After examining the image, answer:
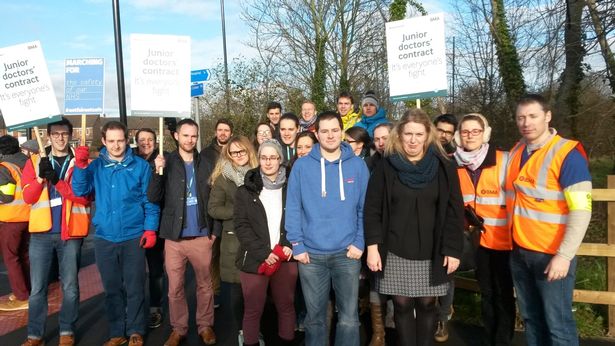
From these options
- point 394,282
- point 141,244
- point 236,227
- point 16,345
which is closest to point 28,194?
point 141,244

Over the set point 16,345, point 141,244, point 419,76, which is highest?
point 419,76

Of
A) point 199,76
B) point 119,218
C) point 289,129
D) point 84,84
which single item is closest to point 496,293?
point 289,129

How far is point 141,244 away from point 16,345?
5.69ft

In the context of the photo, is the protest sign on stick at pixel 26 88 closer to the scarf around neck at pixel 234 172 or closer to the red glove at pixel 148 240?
the red glove at pixel 148 240

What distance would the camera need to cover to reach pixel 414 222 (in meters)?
3.57

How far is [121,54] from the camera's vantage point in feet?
25.5

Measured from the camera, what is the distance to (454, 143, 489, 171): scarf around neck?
4043 millimetres

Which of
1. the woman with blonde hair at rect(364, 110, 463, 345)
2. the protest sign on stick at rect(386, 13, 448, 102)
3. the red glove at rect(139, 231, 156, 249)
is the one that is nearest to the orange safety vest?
the red glove at rect(139, 231, 156, 249)

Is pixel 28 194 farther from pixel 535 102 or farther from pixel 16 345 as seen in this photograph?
pixel 535 102

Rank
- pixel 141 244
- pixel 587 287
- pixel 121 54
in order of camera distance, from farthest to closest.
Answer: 1. pixel 121 54
2. pixel 587 287
3. pixel 141 244

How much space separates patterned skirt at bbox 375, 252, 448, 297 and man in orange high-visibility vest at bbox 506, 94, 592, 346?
614 mm

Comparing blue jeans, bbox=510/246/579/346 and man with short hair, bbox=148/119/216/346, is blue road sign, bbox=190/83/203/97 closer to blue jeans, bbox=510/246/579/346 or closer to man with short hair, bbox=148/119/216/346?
man with short hair, bbox=148/119/216/346

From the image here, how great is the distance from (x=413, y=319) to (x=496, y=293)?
32.5 inches

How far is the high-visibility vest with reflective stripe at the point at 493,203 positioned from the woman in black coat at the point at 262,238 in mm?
1539
